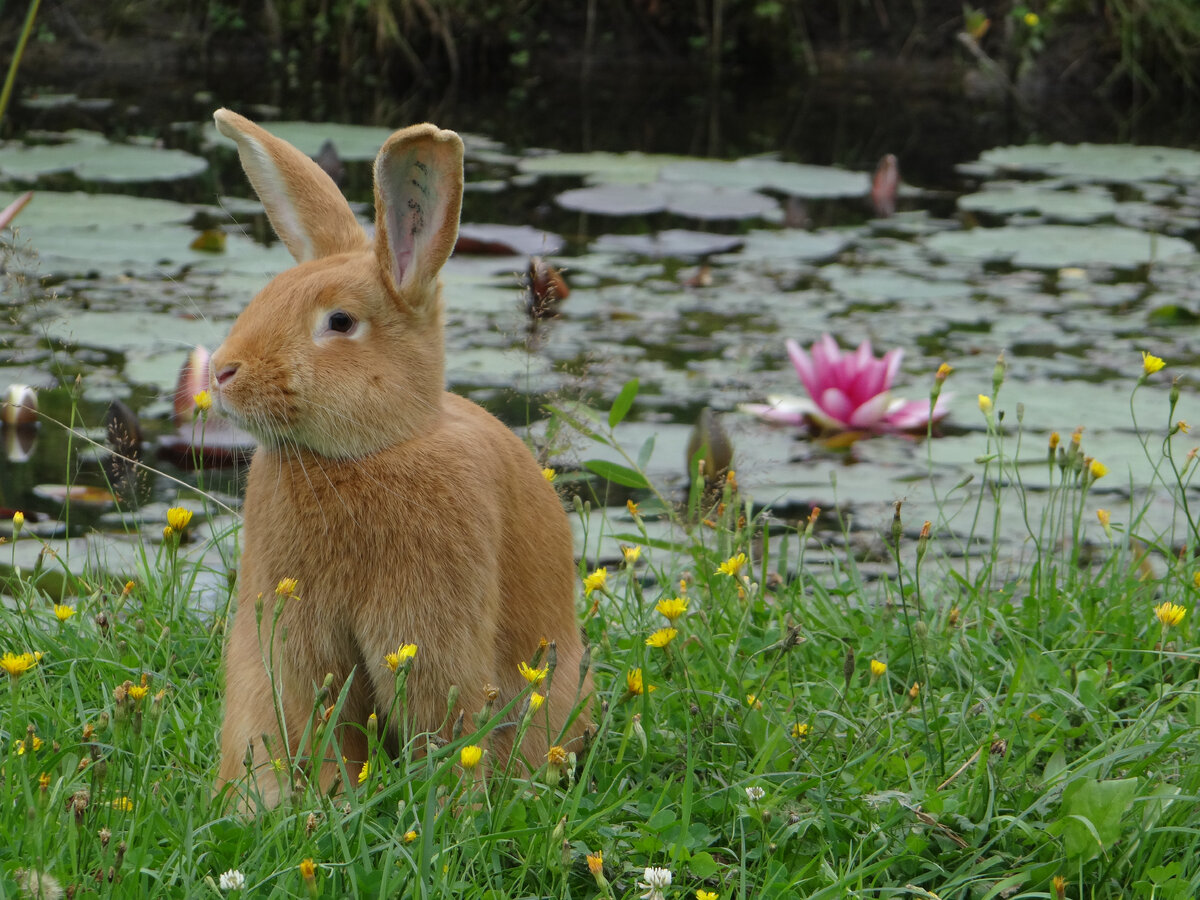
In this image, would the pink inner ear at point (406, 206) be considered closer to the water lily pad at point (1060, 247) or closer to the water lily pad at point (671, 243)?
the water lily pad at point (671, 243)

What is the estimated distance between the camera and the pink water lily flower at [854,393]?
4285 mm

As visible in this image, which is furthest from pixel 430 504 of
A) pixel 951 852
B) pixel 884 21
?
pixel 884 21

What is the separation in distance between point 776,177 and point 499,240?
2301mm

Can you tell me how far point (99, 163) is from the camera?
7.28 meters

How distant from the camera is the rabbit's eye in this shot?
1.84m

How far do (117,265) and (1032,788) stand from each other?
16.5 ft

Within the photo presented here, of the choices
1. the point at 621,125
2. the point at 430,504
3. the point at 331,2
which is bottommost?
the point at 430,504

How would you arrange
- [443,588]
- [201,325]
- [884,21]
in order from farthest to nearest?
[884,21], [201,325], [443,588]

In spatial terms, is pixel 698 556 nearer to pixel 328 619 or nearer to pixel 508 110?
pixel 328 619

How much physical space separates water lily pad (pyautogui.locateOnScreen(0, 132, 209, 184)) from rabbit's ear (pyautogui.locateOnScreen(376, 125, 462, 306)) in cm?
557

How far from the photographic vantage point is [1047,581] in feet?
9.57

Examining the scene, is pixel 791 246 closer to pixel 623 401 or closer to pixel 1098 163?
pixel 1098 163

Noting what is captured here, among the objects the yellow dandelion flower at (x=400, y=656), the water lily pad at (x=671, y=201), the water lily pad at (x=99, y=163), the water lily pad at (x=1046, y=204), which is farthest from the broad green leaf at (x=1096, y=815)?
the water lily pad at (x=99, y=163)

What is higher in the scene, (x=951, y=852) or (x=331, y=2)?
(x=331, y=2)
